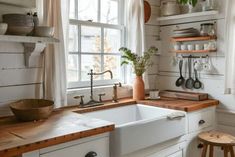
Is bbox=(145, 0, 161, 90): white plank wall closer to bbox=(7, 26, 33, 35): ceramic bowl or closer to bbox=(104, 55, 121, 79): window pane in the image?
bbox=(104, 55, 121, 79): window pane

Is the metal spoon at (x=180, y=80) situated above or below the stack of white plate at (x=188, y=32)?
below

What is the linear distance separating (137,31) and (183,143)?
3.90ft

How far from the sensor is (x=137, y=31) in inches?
102

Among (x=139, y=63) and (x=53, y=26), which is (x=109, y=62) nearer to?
(x=139, y=63)

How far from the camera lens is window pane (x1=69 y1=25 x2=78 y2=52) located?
2242 mm

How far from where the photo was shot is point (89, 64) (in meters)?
2.39

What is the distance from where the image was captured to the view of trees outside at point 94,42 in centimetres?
227

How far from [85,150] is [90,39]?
1.24m

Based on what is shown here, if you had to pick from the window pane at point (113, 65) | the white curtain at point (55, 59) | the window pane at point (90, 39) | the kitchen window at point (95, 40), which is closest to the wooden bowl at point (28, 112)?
the white curtain at point (55, 59)

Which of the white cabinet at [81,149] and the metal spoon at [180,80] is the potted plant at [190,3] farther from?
the white cabinet at [81,149]

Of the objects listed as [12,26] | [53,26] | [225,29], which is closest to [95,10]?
[53,26]

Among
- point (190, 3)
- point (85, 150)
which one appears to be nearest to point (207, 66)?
point (190, 3)

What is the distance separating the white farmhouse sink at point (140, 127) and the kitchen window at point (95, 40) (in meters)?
0.36

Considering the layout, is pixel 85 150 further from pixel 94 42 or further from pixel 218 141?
pixel 94 42
